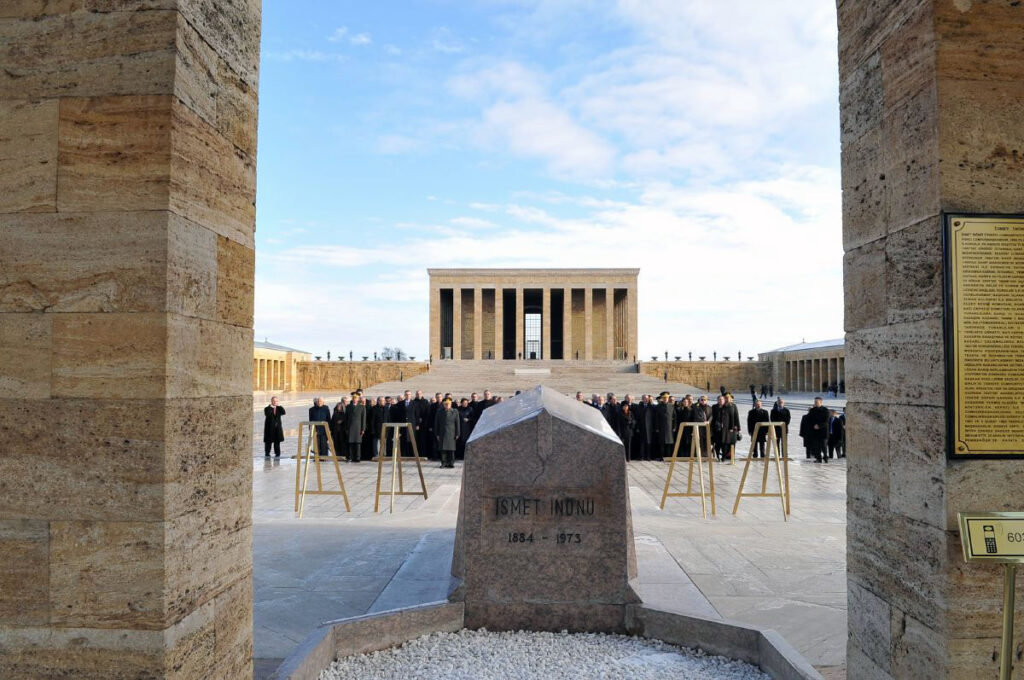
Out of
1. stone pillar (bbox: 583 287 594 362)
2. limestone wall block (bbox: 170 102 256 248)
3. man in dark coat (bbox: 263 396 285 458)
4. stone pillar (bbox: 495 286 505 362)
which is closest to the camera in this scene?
limestone wall block (bbox: 170 102 256 248)

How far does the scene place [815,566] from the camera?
6.55 metres

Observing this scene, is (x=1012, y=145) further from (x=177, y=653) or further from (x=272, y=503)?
(x=272, y=503)

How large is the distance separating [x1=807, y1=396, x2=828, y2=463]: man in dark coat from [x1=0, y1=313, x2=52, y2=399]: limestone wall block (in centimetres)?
1611

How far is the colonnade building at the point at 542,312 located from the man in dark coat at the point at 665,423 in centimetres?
3554

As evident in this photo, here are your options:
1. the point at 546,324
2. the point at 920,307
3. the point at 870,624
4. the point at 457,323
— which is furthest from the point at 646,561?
the point at 457,323

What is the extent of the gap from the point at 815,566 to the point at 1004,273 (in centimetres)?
420

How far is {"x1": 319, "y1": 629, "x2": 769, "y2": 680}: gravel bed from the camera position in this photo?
407cm

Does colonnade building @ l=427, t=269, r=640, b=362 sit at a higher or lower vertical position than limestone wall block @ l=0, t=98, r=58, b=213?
higher

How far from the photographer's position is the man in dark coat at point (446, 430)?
1503 centimetres

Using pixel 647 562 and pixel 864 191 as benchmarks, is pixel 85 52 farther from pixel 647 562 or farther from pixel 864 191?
pixel 647 562

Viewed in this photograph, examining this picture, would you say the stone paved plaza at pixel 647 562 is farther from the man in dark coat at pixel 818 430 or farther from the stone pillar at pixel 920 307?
the man in dark coat at pixel 818 430

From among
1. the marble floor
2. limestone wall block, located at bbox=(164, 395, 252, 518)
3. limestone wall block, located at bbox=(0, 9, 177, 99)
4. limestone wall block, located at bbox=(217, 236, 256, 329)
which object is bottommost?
the marble floor

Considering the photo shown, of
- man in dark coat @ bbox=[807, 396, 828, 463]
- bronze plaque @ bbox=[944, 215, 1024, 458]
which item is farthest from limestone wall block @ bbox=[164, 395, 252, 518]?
man in dark coat @ bbox=[807, 396, 828, 463]

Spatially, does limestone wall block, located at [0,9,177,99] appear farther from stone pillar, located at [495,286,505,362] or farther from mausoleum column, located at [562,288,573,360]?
mausoleum column, located at [562,288,573,360]
